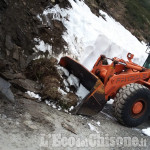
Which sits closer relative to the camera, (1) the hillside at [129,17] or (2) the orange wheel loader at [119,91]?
(2) the orange wheel loader at [119,91]

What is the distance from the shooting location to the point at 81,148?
4.63m

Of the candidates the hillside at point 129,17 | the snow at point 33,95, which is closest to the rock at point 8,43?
the snow at point 33,95

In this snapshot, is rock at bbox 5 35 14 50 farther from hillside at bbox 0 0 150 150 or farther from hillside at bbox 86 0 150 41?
hillside at bbox 86 0 150 41

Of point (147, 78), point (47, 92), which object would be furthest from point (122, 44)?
point (47, 92)

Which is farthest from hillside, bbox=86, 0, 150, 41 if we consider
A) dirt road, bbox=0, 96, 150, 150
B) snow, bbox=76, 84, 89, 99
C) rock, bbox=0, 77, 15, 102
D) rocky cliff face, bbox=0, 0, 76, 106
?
rock, bbox=0, 77, 15, 102

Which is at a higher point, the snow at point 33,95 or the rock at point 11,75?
the rock at point 11,75

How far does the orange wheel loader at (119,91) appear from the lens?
591 cm

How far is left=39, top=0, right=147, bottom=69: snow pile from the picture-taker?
342 inches

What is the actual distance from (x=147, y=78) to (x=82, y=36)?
3037 mm

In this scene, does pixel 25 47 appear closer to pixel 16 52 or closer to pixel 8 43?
pixel 16 52

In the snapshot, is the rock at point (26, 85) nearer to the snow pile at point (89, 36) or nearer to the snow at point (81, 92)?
the snow at point (81, 92)

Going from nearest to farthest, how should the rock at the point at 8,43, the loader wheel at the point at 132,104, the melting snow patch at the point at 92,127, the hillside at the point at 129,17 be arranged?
the melting snow patch at the point at 92,127
the loader wheel at the point at 132,104
the rock at the point at 8,43
the hillside at the point at 129,17

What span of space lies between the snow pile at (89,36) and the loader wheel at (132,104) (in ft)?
9.05

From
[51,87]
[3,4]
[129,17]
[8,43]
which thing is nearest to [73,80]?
[51,87]
